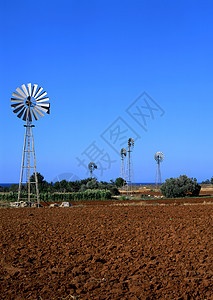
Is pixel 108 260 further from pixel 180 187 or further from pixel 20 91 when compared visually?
pixel 180 187

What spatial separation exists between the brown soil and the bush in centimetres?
Result: 2298

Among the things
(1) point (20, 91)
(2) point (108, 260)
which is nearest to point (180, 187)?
(1) point (20, 91)

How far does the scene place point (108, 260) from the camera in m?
8.16

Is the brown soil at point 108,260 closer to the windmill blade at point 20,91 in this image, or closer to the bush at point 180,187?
the windmill blade at point 20,91

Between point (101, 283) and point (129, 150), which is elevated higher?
point (129, 150)

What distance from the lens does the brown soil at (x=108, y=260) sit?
6266 mm

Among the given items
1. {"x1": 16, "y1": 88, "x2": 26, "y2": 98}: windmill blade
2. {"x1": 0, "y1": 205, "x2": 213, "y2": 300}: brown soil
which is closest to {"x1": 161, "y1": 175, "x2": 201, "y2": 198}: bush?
{"x1": 16, "y1": 88, "x2": 26, "y2": 98}: windmill blade

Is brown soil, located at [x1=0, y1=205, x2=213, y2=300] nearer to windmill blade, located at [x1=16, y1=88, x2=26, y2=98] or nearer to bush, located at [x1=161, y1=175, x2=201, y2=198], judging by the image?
windmill blade, located at [x1=16, y1=88, x2=26, y2=98]

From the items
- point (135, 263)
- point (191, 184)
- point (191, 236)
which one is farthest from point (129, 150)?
point (135, 263)

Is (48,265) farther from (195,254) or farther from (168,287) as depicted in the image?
(195,254)

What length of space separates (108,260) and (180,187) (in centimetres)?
2918

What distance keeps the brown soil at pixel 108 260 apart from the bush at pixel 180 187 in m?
23.0

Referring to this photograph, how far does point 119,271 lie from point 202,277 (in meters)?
1.76

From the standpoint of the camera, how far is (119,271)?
24.0ft
